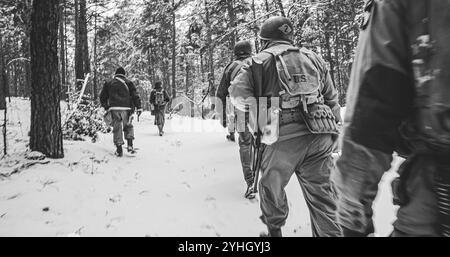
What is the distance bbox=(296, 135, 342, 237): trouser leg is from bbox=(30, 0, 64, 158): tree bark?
5079 mm

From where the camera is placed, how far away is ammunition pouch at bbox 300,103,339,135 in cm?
286

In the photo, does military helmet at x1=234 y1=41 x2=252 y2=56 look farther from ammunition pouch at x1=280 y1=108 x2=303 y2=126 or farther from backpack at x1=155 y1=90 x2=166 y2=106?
backpack at x1=155 y1=90 x2=166 y2=106

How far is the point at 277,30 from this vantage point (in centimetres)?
323

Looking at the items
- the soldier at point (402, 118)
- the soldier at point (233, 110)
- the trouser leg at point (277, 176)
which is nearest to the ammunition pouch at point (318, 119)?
the trouser leg at point (277, 176)

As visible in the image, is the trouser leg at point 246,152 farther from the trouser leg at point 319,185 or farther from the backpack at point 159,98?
the backpack at point 159,98

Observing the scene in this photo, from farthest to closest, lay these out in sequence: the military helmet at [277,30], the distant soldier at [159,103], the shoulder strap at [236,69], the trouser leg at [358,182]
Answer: the distant soldier at [159,103]
the shoulder strap at [236,69]
the military helmet at [277,30]
the trouser leg at [358,182]

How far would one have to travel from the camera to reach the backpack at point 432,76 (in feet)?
3.36

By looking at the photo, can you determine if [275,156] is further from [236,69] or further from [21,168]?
[21,168]

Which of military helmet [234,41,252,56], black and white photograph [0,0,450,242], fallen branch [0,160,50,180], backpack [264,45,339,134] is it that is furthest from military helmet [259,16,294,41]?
fallen branch [0,160,50,180]

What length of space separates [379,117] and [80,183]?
5425 mm

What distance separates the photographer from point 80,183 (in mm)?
5449
